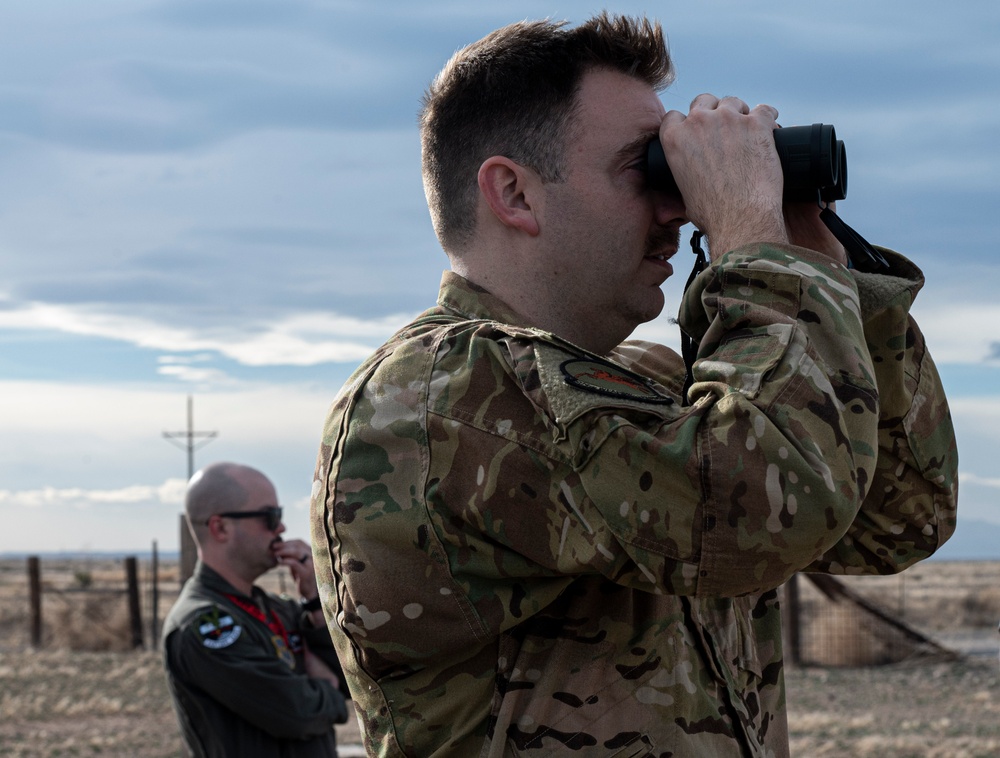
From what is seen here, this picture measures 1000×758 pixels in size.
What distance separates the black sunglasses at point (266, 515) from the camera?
5926mm

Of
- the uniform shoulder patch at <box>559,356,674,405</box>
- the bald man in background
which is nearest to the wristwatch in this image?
the bald man in background

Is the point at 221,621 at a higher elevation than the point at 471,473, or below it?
below

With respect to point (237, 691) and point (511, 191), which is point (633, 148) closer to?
point (511, 191)

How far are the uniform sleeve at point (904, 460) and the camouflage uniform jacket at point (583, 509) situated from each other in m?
0.17

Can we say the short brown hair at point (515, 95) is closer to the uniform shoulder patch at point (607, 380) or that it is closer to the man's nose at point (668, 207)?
the man's nose at point (668, 207)

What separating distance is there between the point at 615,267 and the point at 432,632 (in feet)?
2.32

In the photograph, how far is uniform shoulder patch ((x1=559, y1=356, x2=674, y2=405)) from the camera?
1751mm

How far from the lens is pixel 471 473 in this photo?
1789mm

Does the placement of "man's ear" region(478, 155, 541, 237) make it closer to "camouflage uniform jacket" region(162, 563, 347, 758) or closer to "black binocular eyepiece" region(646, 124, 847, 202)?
"black binocular eyepiece" region(646, 124, 847, 202)

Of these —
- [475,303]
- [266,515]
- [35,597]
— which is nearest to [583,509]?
[475,303]

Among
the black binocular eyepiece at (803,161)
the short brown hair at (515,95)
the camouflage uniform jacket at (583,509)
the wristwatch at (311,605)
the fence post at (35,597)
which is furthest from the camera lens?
the fence post at (35,597)

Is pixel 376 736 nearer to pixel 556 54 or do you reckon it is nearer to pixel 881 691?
pixel 556 54

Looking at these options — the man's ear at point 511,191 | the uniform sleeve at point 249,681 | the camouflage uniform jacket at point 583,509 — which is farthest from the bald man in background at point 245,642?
the man's ear at point 511,191

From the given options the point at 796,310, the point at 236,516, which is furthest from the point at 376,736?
the point at 236,516
